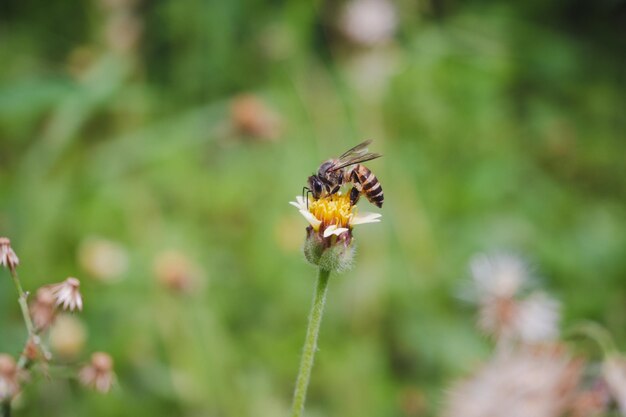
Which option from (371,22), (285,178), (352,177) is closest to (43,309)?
(352,177)

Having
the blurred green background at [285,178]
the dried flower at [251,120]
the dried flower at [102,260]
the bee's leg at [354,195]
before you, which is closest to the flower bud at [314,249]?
the bee's leg at [354,195]

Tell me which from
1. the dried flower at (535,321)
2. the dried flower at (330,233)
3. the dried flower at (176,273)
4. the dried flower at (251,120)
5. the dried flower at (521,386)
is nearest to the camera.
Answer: the dried flower at (330,233)

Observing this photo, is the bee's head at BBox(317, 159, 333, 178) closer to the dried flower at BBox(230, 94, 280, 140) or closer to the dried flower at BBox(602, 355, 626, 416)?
the dried flower at BBox(602, 355, 626, 416)

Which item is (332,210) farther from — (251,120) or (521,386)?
(251,120)

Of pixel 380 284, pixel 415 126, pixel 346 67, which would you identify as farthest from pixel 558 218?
Answer: pixel 346 67

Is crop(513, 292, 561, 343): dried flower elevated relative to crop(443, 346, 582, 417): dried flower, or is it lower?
elevated

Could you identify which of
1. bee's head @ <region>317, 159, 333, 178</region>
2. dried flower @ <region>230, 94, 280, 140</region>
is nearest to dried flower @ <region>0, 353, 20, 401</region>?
bee's head @ <region>317, 159, 333, 178</region>

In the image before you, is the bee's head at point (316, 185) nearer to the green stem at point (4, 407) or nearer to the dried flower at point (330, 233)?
the dried flower at point (330, 233)
